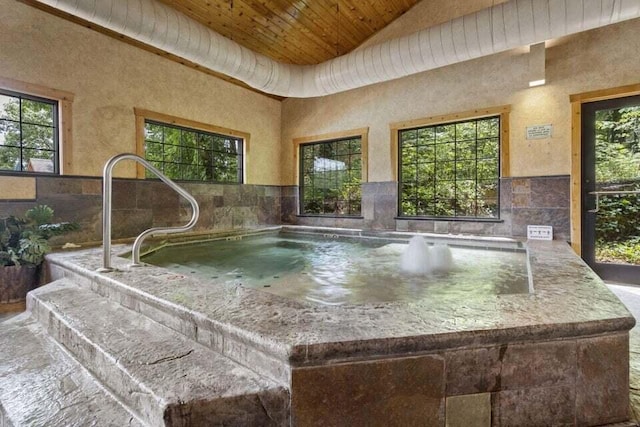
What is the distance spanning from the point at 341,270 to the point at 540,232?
2.61 metres

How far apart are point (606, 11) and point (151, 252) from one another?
479 centimetres

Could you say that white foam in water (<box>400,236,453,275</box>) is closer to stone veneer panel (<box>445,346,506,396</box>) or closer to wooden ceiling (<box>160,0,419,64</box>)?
stone veneer panel (<box>445,346,506,396</box>)

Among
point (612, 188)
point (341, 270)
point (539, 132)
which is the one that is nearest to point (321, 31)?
point (539, 132)

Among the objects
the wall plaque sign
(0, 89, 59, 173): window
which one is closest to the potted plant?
(0, 89, 59, 173): window

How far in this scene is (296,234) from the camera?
536cm

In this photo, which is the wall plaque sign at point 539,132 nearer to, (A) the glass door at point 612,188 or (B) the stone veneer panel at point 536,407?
(A) the glass door at point 612,188

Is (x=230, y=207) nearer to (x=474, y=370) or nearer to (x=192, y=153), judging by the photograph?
(x=192, y=153)

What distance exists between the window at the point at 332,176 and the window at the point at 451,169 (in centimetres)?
78

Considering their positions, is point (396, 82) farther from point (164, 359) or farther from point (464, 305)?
point (164, 359)

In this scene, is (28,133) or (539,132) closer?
(28,133)

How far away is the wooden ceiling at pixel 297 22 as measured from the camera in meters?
4.00

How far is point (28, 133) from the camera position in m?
3.38

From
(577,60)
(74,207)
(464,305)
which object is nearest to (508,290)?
(464,305)

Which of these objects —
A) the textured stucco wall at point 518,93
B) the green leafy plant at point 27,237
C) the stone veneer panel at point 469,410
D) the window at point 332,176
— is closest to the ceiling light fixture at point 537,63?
the textured stucco wall at point 518,93
